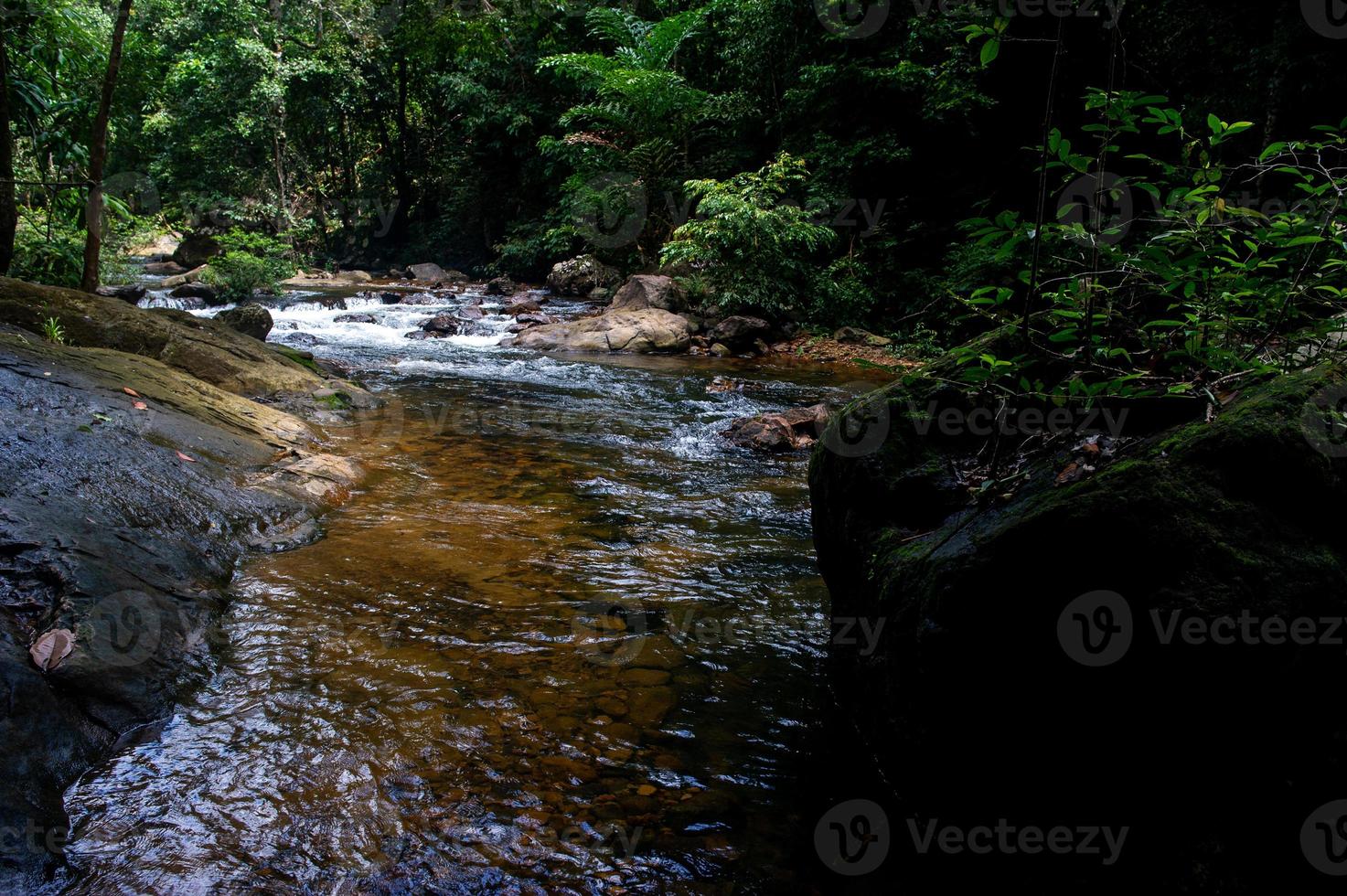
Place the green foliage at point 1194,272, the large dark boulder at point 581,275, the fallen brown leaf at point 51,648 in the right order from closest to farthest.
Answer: the green foliage at point 1194,272
the fallen brown leaf at point 51,648
the large dark boulder at point 581,275

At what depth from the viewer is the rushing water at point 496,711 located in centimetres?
204

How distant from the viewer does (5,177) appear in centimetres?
→ 567

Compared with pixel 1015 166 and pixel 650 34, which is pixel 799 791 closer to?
pixel 1015 166

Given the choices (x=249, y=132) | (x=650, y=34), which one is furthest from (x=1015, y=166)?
(x=249, y=132)

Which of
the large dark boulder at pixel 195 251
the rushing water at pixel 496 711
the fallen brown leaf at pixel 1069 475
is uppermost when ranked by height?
the large dark boulder at pixel 195 251

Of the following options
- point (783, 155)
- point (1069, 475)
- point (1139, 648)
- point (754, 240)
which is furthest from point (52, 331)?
point (783, 155)

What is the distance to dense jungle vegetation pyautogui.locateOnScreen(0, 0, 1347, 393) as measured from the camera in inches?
80.6

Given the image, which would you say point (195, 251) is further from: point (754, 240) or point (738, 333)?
point (738, 333)

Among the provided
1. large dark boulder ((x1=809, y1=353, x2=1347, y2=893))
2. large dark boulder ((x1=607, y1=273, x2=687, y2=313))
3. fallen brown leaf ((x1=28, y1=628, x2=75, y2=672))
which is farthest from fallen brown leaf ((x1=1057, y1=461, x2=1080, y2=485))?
large dark boulder ((x1=607, y1=273, x2=687, y2=313))

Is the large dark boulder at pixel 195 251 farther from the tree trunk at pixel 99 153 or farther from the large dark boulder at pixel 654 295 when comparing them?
the tree trunk at pixel 99 153

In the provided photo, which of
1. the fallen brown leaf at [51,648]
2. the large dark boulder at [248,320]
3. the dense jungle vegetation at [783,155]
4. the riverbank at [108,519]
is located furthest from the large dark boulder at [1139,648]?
the large dark boulder at [248,320]

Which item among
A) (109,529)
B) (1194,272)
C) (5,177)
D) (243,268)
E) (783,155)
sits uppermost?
(783,155)

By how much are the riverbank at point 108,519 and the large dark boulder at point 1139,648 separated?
7.93 feet

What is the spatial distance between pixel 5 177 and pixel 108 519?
14.2ft
